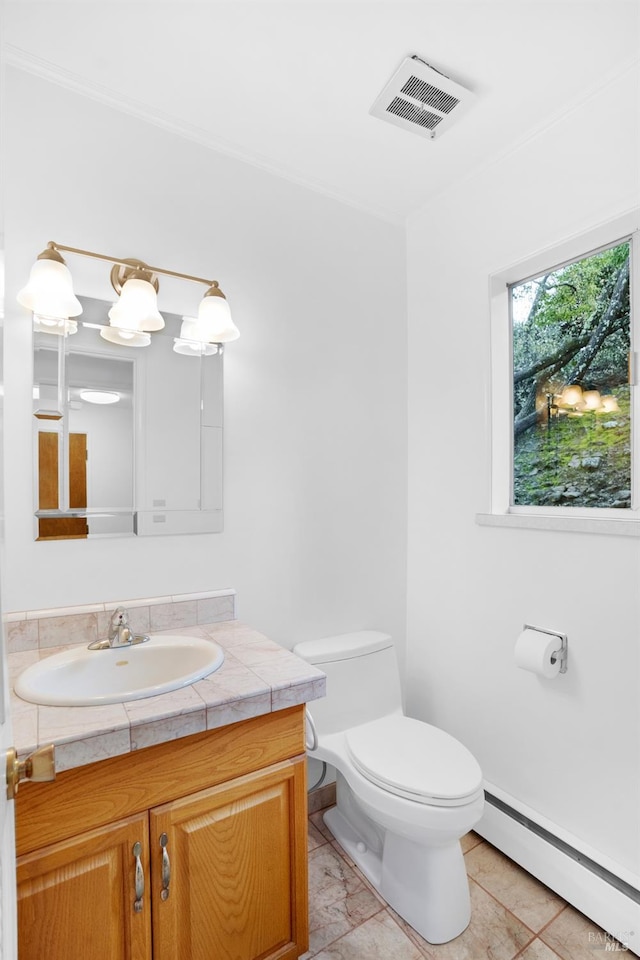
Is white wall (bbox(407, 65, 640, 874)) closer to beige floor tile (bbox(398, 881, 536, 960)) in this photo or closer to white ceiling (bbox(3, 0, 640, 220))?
white ceiling (bbox(3, 0, 640, 220))

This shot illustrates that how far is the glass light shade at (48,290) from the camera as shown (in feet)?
4.57

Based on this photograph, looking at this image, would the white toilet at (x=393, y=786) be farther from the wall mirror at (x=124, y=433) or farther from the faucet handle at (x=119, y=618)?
the wall mirror at (x=124, y=433)

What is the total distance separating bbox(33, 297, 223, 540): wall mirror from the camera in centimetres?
149

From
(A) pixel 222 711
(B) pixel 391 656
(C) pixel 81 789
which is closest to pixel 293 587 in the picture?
(B) pixel 391 656

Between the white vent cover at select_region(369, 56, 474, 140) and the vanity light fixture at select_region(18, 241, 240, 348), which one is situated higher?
the white vent cover at select_region(369, 56, 474, 140)

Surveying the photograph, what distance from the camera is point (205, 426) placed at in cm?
175

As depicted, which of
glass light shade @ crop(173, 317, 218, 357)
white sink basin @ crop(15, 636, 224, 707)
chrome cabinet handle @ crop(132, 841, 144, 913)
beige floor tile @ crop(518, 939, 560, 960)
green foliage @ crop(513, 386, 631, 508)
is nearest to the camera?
chrome cabinet handle @ crop(132, 841, 144, 913)

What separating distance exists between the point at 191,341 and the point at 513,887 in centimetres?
207

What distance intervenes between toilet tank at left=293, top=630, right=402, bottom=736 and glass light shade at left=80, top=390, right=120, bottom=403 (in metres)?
1.08

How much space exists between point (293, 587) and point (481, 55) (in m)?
1.78

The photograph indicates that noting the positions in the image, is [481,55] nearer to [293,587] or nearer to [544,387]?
[544,387]

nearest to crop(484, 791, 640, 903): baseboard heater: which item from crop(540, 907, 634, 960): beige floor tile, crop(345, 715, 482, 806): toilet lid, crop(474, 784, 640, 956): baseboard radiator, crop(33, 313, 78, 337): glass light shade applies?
crop(474, 784, 640, 956): baseboard radiator

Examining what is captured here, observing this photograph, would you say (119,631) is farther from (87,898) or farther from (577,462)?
(577,462)

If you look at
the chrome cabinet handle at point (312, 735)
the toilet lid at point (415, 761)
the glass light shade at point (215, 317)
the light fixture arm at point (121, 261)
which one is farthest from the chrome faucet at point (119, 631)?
the light fixture arm at point (121, 261)
